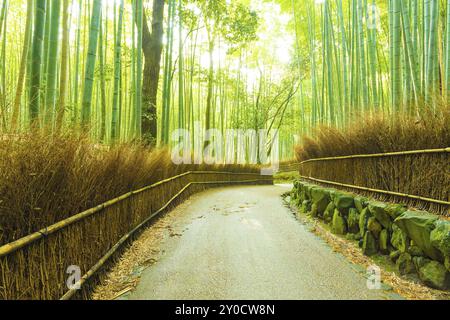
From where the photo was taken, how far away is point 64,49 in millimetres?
2920

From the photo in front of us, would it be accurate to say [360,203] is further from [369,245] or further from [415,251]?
[415,251]

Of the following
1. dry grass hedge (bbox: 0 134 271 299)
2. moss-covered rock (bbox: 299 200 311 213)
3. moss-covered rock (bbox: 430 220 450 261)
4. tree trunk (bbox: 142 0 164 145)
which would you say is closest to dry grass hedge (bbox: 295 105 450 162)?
moss-covered rock (bbox: 430 220 450 261)

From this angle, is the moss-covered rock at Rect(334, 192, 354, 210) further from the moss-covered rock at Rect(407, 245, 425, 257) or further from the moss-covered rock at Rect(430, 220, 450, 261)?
the moss-covered rock at Rect(430, 220, 450, 261)

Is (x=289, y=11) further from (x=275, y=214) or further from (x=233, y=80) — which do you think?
(x=275, y=214)

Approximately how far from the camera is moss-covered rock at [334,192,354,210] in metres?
3.11

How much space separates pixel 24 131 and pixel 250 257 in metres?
2.07

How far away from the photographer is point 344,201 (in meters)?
3.16

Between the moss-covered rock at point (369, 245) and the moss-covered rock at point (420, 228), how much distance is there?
0.44 metres

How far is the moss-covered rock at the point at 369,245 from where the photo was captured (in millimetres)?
2455

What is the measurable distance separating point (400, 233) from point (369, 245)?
1.40 feet

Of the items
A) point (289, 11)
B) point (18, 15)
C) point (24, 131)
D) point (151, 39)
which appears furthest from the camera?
point (289, 11)

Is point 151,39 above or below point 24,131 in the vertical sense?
above

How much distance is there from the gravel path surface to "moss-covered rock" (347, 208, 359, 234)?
14.7 inches
